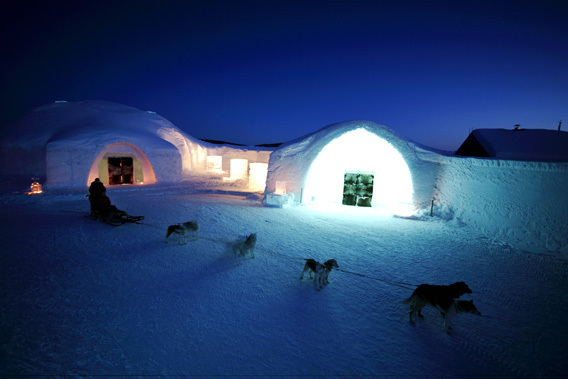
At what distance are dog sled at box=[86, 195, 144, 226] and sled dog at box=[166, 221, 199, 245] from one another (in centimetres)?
226

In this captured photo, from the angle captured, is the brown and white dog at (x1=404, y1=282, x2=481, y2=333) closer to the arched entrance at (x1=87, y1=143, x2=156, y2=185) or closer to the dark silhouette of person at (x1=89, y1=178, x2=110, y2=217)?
the dark silhouette of person at (x1=89, y1=178, x2=110, y2=217)

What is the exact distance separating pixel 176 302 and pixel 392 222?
7.78 m

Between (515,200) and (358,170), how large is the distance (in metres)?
6.41

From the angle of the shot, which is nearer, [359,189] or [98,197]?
[98,197]

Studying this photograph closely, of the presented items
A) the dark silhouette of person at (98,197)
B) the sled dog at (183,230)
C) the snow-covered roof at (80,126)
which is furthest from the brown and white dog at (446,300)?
the snow-covered roof at (80,126)

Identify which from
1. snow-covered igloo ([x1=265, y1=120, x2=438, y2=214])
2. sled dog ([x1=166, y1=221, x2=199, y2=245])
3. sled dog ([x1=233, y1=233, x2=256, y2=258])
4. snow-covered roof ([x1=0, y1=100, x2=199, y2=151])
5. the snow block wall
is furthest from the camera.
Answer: snow-covered roof ([x1=0, y1=100, x2=199, y2=151])

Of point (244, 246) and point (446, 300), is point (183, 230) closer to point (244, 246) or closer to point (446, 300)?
point (244, 246)

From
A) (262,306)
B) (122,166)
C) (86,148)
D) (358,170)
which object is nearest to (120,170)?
(122,166)

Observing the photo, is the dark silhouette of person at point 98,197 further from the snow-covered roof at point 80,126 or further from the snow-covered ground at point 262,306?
the snow-covered roof at point 80,126

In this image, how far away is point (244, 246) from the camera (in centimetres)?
554

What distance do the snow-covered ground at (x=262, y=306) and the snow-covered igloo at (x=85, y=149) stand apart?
20.5 feet

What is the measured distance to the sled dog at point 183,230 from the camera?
606cm

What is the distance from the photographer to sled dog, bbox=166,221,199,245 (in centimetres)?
606

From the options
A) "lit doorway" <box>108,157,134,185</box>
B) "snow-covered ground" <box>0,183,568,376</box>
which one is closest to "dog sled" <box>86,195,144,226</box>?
"snow-covered ground" <box>0,183,568,376</box>
